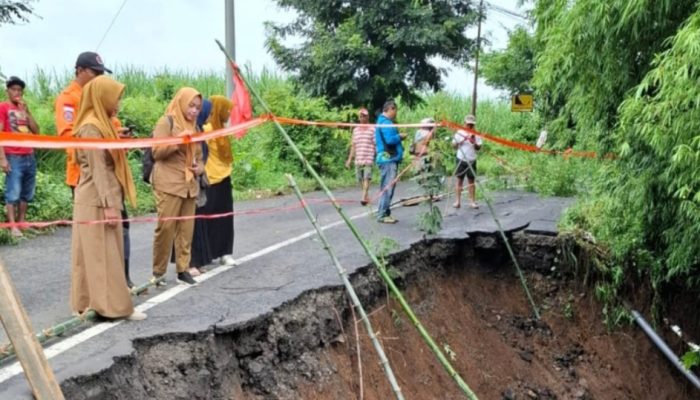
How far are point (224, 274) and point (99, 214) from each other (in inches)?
72.2

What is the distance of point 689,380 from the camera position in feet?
25.0

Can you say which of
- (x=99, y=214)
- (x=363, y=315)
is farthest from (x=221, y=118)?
(x=363, y=315)

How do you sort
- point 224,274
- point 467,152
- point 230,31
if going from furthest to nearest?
point 230,31, point 467,152, point 224,274

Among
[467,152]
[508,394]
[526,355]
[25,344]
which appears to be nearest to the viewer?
[25,344]

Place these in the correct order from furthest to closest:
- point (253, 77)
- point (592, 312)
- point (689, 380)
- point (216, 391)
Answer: point (253, 77) → point (592, 312) → point (689, 380) → point (216, 391)

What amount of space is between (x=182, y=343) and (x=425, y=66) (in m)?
13.7

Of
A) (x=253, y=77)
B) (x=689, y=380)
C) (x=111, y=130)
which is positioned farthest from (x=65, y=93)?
(x=253, y=77)

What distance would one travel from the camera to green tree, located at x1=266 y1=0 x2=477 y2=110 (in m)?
16.3

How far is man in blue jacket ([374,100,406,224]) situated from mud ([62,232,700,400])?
3.85 ft

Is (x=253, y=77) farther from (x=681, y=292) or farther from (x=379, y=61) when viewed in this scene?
(x=681, y=292)

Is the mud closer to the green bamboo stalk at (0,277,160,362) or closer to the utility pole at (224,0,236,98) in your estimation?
the green bamboo stalk at (0,277,160,362)

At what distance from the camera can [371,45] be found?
16.6m

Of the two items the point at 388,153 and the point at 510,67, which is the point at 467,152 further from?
the point at 510,67

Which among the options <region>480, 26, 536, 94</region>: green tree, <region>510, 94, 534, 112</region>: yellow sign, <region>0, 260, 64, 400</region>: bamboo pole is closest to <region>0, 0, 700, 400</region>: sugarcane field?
<region>0, 260, 64, 400</region>: bamboo pole
